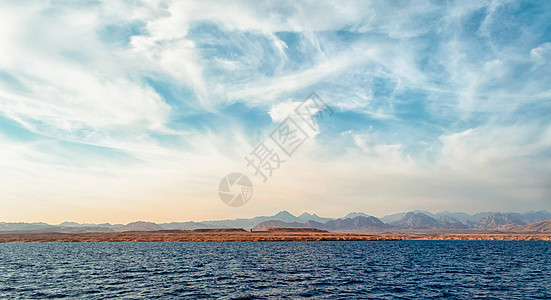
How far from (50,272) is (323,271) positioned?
5193 cm

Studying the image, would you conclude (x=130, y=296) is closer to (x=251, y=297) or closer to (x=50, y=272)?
(x=251, y=297)

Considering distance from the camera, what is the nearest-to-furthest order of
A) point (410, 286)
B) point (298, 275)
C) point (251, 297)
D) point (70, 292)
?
point (251, 297), point (70, 292), point (410, 286), point (298, 275)

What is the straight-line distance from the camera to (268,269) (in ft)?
207

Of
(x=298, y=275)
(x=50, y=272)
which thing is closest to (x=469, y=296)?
(x=298, y=275)

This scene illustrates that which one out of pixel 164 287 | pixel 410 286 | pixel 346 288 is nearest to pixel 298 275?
pixel 346 288

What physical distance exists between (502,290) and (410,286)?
12796 millimetres

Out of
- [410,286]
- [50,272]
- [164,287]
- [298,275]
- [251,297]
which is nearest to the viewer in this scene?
[251,297]

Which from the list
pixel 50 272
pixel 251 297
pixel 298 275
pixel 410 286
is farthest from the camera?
pixel 50 272

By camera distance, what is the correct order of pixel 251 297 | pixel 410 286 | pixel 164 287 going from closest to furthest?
pixel 251 297, pixel 164 287, pixel 410 286

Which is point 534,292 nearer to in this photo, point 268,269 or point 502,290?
point 502,290

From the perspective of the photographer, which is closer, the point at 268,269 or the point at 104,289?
the point at 104,289

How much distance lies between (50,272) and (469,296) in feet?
232

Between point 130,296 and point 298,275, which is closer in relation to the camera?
point 130,296

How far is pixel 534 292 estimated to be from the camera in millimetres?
45312
